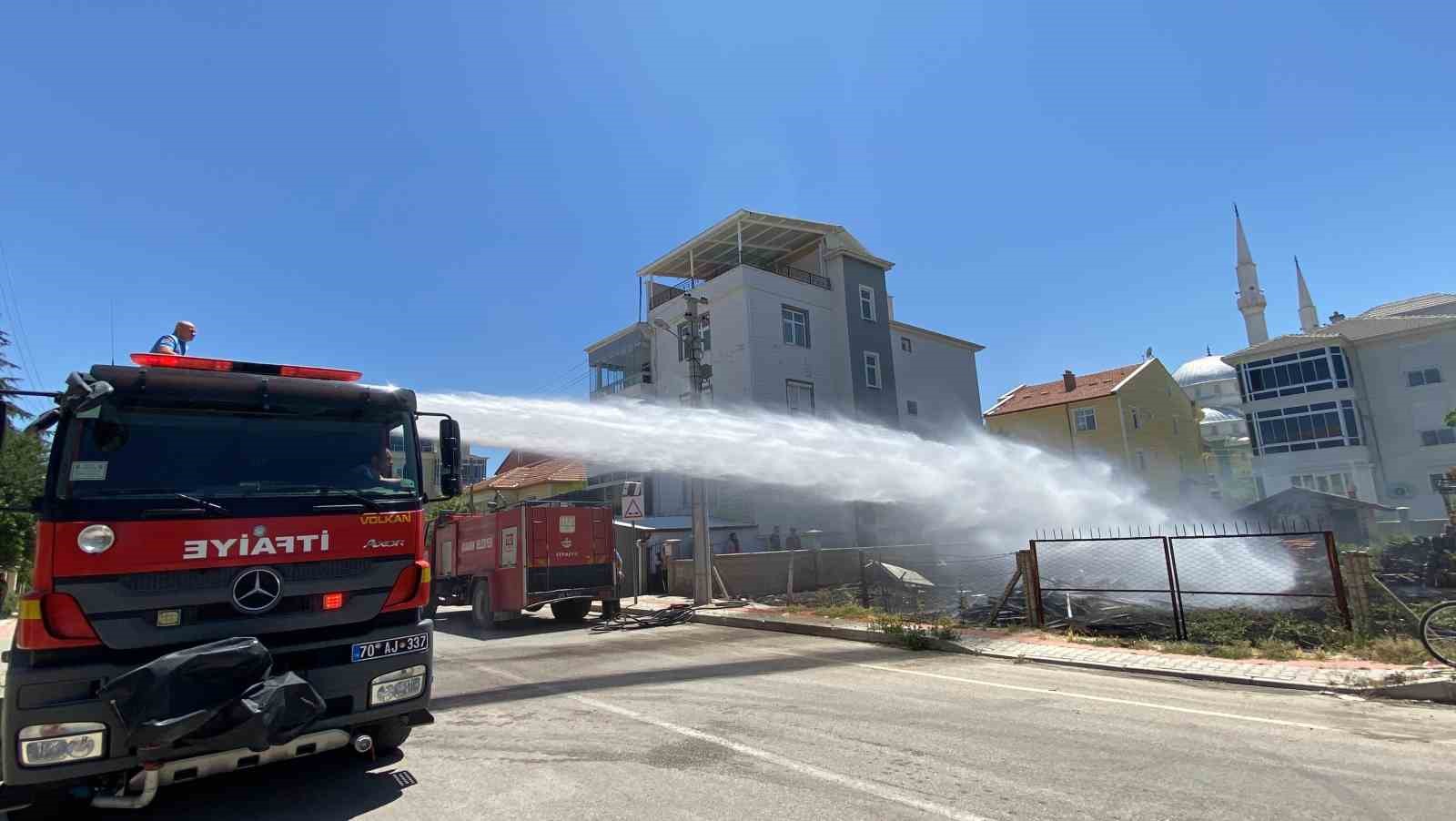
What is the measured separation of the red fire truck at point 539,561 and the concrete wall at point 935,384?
904 inches

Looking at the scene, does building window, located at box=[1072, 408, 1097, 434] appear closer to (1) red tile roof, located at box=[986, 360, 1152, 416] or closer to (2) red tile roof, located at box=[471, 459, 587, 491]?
(1) red tile roof, located at box=[986, 360, 1152, 416]

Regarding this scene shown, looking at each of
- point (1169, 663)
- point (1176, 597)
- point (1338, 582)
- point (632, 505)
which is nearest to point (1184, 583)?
point (1176, 597)

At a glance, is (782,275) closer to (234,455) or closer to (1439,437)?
(234,455)

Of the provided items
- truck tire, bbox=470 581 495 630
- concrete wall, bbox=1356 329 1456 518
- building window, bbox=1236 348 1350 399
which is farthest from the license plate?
concrete wall, bbox=1356 329 1456 518

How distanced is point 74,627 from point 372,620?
1575 millimetres

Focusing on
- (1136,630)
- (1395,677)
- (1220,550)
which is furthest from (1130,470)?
(1395,677)

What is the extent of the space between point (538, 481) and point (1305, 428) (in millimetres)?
44984

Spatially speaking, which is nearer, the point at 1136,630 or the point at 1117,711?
the point at 1117,711

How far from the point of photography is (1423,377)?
41812 millimetres

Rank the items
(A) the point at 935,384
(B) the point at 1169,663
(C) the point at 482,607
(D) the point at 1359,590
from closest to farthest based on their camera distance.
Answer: (B) the point at 1169,663
(D) the point at 1359,590
(C) the point at 482,607
(A) the point at 935,384

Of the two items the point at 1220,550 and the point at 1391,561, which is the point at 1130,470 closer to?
the point at 1391,561

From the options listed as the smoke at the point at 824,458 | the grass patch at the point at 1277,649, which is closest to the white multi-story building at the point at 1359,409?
the smoke at the point at 824,458

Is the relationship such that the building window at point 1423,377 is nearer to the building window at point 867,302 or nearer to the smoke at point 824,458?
the smoke at point 824,458

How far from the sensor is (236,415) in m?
5.07
